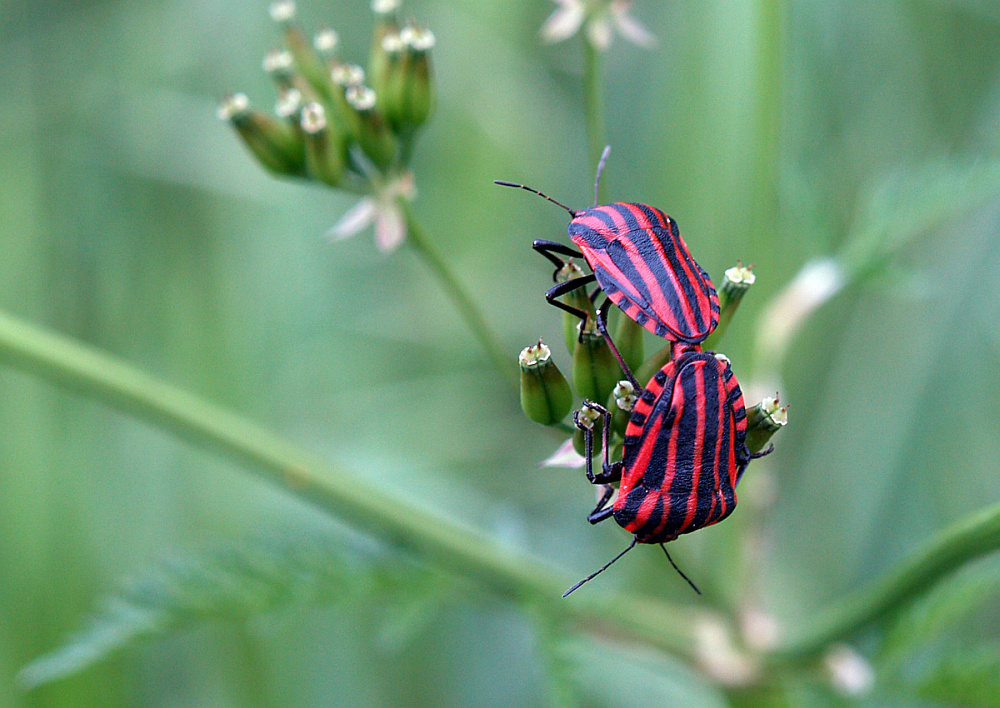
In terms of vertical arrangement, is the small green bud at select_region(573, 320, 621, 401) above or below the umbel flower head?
below

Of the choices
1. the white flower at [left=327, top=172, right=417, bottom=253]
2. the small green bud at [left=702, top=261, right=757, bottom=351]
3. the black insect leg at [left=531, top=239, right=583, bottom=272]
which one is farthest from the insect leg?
the white flower at [left=327, top=172, right=417, bottom=253]

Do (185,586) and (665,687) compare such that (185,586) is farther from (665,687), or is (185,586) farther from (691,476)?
(665,687)

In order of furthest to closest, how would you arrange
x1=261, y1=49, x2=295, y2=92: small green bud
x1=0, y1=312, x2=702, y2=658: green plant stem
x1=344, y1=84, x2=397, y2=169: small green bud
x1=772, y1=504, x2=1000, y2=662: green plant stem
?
x1=261, y1=49, x2=295, y2=92: small green bud, x1=344, y1=84, x2=397, y2=169: small green bud, x1=0, y1=312, x2=702, y2=658: green plant stem, x1=772, y1=504, x2=1000, y2=662: green plant stem

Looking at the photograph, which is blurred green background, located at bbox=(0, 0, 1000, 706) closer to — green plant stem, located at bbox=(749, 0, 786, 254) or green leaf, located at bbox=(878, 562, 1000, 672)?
green plant stem, located at bbox=(749, 0, 786, 254)

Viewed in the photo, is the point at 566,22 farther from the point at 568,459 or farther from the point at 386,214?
the point at 568,459

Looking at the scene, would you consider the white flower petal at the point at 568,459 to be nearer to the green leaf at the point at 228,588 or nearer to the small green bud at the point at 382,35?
the green leaf at the point at 228,588

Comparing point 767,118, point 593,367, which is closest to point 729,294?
point 593,367
